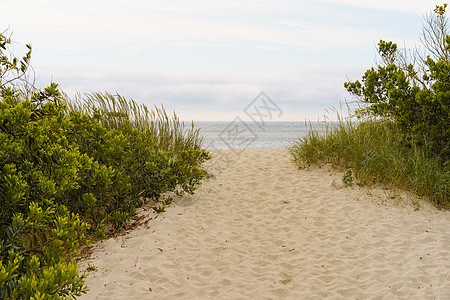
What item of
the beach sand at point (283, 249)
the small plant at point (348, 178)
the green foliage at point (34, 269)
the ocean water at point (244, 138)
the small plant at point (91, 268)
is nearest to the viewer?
the green foliage at point (34, 269)

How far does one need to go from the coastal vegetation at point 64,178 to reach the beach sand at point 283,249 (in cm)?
54

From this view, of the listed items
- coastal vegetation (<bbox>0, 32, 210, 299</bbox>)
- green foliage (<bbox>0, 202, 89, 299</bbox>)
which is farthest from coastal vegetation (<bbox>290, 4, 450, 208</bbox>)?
green foliage (<bbox>0, 202, 89, 299</bbox>)

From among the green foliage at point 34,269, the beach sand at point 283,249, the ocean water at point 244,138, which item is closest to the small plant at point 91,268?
the beach sand at point 283,249

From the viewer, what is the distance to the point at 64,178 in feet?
9.96

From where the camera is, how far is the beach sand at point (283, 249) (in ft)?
12.7

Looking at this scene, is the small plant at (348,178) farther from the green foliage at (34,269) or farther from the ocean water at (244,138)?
the green foliage at (34,269)

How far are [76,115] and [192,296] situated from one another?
3098mm

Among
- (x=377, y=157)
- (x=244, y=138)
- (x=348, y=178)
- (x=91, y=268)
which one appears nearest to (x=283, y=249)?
(x=91, y=268)

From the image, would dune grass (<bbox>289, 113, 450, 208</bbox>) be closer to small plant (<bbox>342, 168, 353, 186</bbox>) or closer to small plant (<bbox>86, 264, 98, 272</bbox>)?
small plant (<bbox>342, 168, 353, 186</bbox>)

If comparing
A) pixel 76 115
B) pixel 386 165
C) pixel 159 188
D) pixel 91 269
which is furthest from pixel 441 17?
pixel 91 269

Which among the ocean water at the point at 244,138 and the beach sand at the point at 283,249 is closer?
the beach sand at the point at 283,249

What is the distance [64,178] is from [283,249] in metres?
3.24

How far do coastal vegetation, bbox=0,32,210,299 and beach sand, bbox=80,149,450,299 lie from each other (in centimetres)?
54

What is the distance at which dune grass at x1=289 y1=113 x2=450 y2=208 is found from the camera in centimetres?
659
